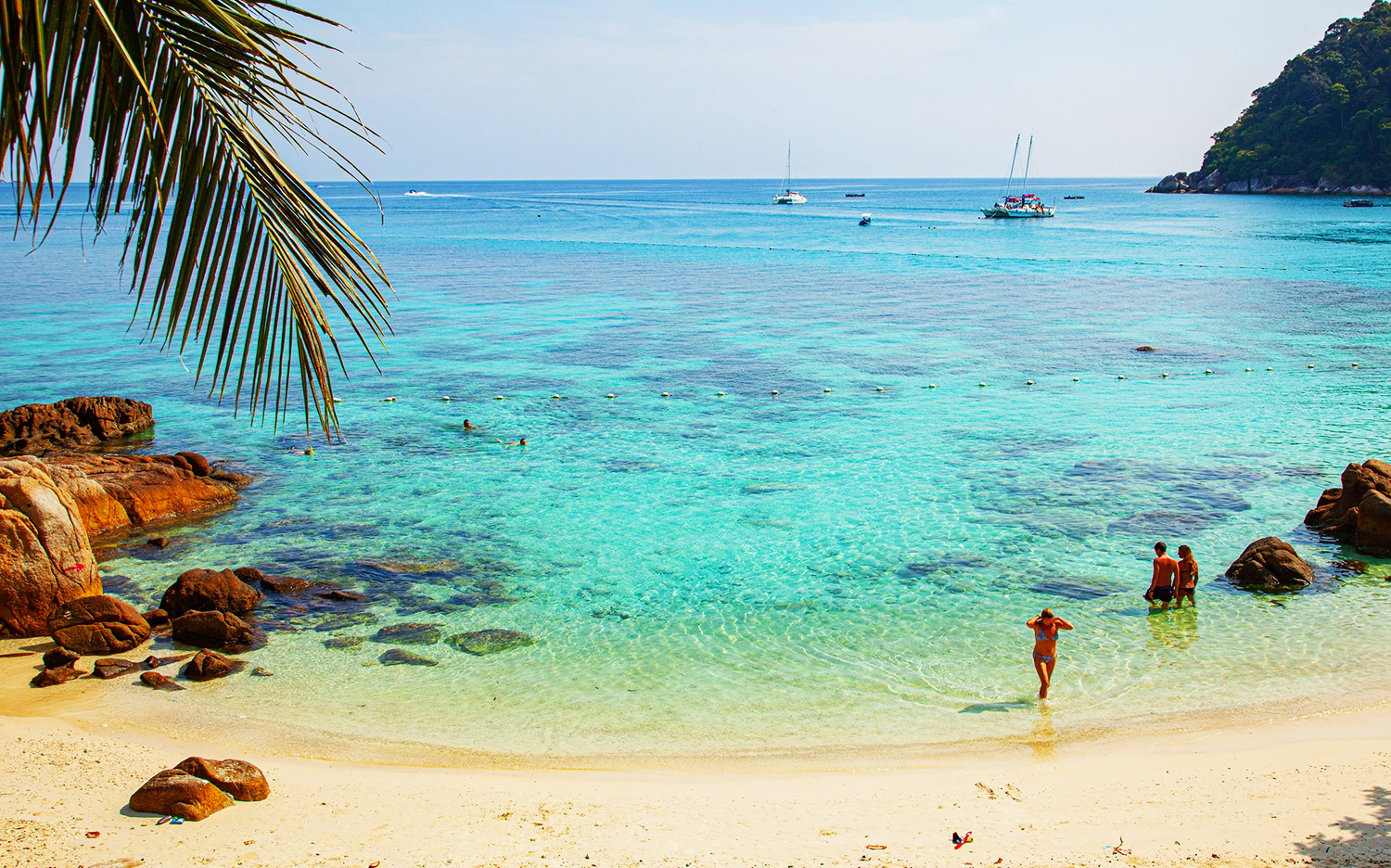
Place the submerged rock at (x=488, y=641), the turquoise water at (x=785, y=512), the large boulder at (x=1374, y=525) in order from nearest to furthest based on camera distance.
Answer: the turquoise water at (x=785, y=512), the submerged rock at (x=488, y=641), the large boulder at (x=1374, y=525)

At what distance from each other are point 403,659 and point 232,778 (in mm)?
3872

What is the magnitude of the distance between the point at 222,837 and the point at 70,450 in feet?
60.9

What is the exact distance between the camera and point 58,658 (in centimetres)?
1169

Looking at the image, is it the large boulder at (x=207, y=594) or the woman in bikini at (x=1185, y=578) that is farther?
the woman in bikini at (x=1185, y=578)

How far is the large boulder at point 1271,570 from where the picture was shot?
14320 millimetres

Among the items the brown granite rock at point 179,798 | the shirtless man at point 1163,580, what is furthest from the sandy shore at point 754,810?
the shirtless man at point 1163,580

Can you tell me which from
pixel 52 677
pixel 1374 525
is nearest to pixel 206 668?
pixel 52 677

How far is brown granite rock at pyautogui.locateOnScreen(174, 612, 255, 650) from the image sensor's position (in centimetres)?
1260

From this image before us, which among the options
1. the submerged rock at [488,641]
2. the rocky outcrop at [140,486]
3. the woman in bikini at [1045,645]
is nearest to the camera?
the woman in bikini at [1045,645]

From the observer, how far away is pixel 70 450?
73.9ft

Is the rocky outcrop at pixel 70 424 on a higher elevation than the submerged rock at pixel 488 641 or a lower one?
higher

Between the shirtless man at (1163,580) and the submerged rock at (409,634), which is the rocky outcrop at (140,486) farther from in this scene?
the shirtless man at (1163,580)

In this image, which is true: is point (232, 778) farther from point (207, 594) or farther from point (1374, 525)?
point (1374, 525)

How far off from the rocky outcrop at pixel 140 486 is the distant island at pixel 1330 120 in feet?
524
